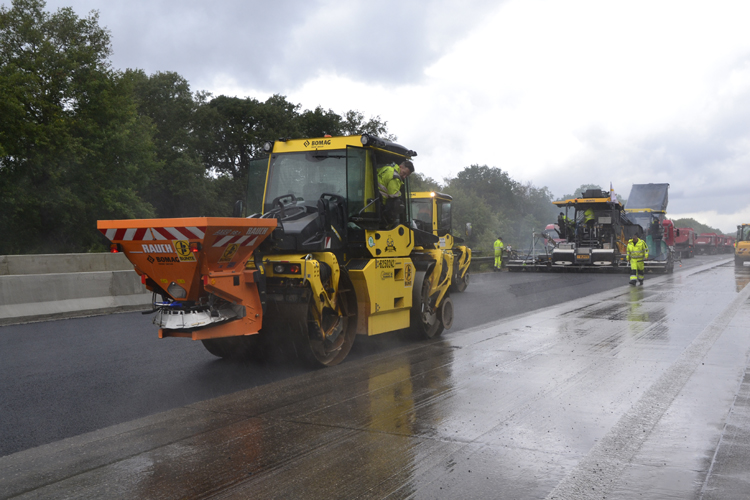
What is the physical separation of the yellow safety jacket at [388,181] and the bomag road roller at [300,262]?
0.11 m

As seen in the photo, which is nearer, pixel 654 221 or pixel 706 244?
pixel 654 221

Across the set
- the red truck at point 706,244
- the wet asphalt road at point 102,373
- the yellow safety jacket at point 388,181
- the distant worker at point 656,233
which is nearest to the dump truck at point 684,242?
the red truck at point 706,244

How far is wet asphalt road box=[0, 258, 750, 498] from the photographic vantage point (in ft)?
12.4

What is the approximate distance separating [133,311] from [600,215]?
19830 millimetres

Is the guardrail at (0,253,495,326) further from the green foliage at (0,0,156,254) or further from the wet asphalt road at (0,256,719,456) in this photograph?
the green foliage at (0,0,156,254)

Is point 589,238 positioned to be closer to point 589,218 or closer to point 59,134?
point 589,218

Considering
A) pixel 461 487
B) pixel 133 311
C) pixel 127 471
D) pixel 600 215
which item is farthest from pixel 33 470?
pixel 600 215

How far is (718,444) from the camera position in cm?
444

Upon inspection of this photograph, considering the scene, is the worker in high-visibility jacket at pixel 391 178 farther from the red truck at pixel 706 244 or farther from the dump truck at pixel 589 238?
the red truck at pixel 706 244

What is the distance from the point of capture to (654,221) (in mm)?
30266

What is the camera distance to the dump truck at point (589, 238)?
82.4ft

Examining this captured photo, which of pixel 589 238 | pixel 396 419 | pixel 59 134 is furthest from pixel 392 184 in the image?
Answer: pixel 59 134

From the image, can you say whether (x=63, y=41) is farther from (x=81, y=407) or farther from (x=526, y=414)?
(x=526, y=414)

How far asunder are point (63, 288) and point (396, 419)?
859 centimetres
